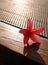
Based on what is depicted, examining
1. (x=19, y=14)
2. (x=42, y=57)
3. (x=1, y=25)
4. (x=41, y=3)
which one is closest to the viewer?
(x=42, y=57)

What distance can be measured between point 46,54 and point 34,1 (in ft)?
2.67

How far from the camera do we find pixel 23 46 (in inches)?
26.4

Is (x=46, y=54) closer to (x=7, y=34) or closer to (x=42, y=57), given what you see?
(x=42, y=57)

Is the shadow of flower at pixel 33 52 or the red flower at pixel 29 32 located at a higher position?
the red flower at pixel 29 32

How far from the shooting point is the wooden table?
617mm

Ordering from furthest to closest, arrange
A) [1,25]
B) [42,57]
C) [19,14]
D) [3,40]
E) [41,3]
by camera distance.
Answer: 1. [41,3]
2. [19,14]
3. [1,25]
4. [3,40]
5. [42,57]

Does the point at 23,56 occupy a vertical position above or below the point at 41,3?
below

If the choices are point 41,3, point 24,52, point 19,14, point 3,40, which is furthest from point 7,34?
point 41,3

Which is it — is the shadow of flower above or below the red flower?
below

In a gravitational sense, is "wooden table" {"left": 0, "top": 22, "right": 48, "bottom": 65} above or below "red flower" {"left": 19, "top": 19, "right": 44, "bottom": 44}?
below

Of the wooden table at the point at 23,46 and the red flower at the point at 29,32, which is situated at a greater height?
the red flower at the point at 29,32

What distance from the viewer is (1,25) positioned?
2.76 ft

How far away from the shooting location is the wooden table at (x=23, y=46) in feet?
2.02

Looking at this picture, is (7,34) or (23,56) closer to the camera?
(23,56)
